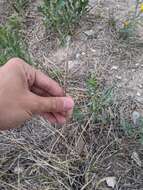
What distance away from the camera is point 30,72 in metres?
1.69

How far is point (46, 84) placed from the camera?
69.2 inches

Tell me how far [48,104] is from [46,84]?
0.15 m

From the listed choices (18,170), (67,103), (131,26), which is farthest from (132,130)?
(131,26)

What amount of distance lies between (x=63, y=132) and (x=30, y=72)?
529mm

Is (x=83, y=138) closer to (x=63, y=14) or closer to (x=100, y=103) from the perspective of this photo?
(x=100, y=103)

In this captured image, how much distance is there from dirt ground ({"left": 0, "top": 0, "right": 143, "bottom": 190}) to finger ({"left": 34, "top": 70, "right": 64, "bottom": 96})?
0.35 meters

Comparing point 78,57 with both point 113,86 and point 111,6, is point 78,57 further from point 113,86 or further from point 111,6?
Answer: point 111,6

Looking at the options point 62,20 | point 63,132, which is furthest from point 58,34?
point 63,132

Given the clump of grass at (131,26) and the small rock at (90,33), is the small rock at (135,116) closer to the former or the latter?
the clump of grass at (131,26)

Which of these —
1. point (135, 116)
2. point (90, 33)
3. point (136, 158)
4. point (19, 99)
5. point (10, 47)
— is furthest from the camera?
point (90, 33)

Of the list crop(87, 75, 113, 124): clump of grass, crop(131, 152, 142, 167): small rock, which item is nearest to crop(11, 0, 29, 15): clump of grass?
crop(87, 75, 113, 124): clump of grass

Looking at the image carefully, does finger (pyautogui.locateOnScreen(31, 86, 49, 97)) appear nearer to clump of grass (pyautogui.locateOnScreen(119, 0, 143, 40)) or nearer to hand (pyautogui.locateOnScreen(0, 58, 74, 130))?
hand (pyautogui.locateOnScreen(0, 58, 74, 130))

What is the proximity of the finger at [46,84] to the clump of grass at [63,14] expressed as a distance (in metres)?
0.79

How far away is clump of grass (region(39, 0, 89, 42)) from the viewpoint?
8.11 feet
